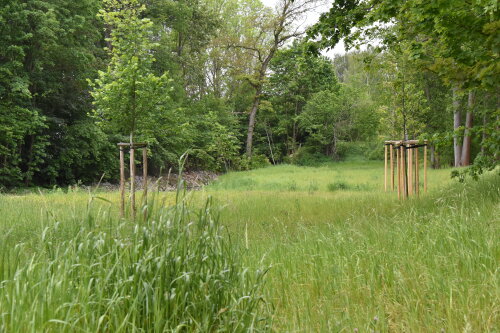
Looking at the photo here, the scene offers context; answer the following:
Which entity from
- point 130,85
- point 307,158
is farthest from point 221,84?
point 130,85

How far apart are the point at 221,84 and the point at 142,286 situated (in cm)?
3734

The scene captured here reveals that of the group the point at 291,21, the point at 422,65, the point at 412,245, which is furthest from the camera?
the point at 291,21

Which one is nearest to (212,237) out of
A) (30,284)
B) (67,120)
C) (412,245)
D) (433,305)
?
(30,284)

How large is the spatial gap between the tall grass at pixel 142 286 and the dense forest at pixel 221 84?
1.59 metres

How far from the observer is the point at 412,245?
3.35 m

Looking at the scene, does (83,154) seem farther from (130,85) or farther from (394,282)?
(394,282)

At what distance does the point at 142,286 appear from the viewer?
1984 mm

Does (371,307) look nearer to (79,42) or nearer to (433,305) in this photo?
(433,305)

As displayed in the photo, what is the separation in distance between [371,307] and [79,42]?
59.5 ft

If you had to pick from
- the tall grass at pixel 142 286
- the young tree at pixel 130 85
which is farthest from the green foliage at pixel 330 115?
the tall grass at pixel 142 286

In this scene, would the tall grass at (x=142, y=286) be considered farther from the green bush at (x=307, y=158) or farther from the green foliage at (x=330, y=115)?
the green bush at (x=307, y=158)

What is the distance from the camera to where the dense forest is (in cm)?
581

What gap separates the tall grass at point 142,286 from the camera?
5.85ft

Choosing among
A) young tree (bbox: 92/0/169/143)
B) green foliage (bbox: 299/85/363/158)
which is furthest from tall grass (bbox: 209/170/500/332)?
green foliage (bbox: 299/85/363/158)
